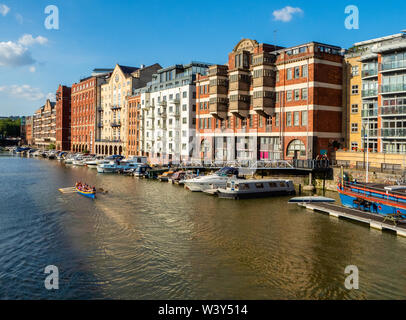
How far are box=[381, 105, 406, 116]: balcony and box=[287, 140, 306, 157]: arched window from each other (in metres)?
13.0

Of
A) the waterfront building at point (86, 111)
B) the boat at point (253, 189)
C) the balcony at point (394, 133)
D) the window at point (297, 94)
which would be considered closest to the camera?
the boat at point (253, 189)

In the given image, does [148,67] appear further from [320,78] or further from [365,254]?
[365,254]

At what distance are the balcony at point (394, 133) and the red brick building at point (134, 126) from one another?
69.7m

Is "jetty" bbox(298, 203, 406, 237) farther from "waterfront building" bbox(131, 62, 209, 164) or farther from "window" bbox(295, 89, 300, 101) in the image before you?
"waterfront building" bbox(131, 62, 209, 164)

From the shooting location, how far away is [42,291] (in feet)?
65.9

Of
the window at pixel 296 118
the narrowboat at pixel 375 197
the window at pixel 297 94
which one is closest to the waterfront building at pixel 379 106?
the window at pixel 297 94

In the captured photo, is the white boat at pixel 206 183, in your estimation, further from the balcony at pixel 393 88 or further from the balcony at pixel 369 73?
the balcony at pixel 369 73

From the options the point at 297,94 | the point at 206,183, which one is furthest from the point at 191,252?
the point at 297,94

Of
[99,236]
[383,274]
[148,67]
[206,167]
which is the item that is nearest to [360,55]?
[206,167]

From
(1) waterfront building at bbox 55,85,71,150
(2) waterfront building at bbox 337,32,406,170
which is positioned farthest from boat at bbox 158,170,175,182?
(1) waterfront building at bbox 55,85,71,150

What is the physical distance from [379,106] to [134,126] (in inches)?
2971

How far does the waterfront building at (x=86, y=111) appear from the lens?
140250mm

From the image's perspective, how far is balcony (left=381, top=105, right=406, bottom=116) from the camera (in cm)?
5031

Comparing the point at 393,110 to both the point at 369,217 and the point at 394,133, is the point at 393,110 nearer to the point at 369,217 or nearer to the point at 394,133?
the point at 394,133
